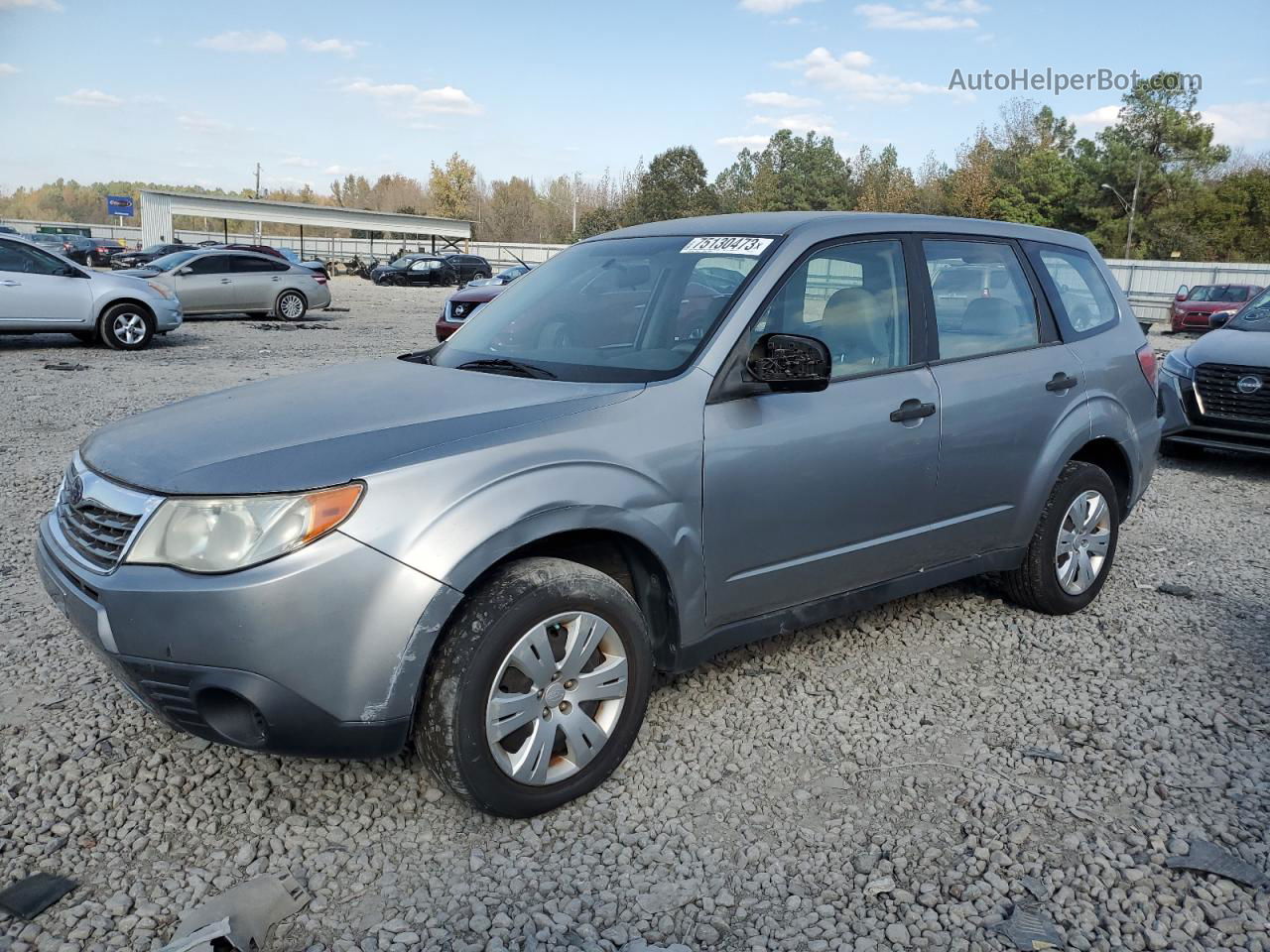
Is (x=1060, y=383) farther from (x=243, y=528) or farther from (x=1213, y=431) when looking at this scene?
(x=1213, y=431)

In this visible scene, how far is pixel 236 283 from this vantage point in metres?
20.3

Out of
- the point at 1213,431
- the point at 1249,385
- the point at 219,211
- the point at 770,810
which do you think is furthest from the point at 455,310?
the point at 219,211

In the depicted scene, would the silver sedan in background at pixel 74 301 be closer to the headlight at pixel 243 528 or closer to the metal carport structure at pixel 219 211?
the headlight at pixel 243 528

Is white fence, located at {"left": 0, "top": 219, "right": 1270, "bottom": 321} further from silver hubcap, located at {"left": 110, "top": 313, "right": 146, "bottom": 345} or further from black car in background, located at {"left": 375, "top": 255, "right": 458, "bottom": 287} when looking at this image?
silver hubcap, located at {"left": 110, "top": 313, "right": 146, "bottom": 345}

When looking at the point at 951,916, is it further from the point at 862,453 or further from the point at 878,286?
the point at 878,286

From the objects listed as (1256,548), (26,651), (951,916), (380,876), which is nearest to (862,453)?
(951,916)

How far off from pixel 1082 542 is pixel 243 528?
3.85 meters

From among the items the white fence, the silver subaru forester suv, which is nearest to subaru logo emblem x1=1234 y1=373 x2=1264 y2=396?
the silver subaru forester suv

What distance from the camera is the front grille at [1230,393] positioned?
8211mm

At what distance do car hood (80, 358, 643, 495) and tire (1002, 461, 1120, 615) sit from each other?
2375 millimetres

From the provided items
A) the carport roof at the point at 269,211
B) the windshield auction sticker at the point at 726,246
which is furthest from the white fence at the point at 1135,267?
the windshield auction sticker at the point at 726,246

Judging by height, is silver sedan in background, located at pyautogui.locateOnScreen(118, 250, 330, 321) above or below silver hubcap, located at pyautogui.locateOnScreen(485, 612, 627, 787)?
above

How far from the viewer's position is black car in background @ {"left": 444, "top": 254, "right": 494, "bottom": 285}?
4297 centimetres

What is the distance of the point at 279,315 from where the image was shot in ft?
69.9
